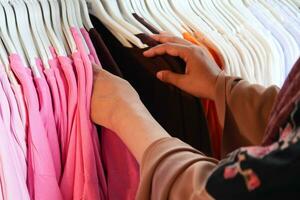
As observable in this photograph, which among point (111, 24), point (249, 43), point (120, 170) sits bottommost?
point (120, 170)

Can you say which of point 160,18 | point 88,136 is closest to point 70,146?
point 88,136

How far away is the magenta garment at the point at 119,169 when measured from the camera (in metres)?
0.70

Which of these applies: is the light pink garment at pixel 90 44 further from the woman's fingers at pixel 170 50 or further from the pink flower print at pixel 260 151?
the pink flower print at pixel 260 151

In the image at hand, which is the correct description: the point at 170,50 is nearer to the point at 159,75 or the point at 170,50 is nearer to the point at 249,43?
Answer: the point at 159,75

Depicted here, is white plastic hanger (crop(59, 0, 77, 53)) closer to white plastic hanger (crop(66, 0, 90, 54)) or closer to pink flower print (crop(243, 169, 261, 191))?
white plastic hanger (crop(66, 0, 90, 54))

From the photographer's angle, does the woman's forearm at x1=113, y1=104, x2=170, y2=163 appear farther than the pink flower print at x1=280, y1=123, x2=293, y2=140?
Yes

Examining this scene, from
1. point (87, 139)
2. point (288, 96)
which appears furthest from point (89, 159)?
point (288, 96)

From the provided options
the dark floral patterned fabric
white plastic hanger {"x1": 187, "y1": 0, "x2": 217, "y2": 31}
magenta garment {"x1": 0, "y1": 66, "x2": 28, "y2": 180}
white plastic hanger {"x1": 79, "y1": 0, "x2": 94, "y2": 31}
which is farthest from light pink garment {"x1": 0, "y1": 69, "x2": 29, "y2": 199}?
white plastic hanger {"x1": 187, "y1": 0, "x2": 217, "y2": 31}

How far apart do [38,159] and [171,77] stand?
0.27m

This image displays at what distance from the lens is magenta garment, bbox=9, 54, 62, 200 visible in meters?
0.64

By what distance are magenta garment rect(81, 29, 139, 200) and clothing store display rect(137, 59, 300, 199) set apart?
0.52 feet

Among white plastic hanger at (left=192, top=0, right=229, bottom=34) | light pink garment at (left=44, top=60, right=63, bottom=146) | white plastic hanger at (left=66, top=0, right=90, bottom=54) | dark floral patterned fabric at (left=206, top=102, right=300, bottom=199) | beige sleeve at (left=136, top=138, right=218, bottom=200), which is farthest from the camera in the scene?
white plastic hanger at (left=192, top=0, right=229, bottom=34)

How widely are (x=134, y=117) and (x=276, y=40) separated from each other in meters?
0.44

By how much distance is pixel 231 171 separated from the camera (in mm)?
372
